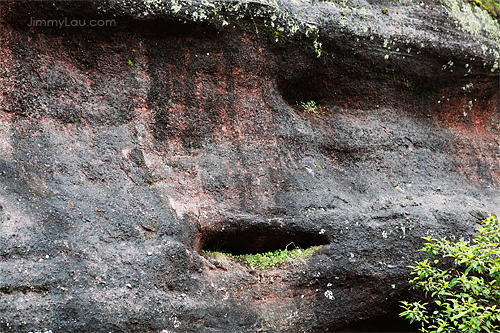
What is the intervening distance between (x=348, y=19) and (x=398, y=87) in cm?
137

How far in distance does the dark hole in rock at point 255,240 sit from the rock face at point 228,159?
2 centimetres

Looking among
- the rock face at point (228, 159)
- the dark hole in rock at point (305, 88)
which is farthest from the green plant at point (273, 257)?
the dark hole in rock at point (305, 88)

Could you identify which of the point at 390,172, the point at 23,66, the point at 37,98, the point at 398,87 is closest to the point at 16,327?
the point at 37,98

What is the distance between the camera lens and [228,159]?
5234 mm

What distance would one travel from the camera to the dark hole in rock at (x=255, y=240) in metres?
4.86

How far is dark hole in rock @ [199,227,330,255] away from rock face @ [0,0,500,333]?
0.9 inches

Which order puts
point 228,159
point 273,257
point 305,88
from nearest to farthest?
point 273,257 → point 228,159 → point 305,88

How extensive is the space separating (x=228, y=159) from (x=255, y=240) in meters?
1.08

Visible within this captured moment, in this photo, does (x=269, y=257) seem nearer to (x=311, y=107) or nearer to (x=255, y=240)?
(x=255, y=240)

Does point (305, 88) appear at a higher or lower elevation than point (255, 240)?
higher

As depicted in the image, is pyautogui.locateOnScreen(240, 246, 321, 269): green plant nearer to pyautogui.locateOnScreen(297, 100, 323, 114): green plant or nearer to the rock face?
the rock face

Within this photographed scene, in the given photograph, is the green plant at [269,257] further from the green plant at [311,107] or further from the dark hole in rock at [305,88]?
the dark hole in rock at [305,88]

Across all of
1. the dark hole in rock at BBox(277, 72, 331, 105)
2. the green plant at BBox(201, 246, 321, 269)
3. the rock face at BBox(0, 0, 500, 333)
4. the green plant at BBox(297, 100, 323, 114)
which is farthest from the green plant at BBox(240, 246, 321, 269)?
the dark hole in rock at BBox(277, 72, 331, 105)

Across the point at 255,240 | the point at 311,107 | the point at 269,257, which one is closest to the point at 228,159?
the point at 255,240
